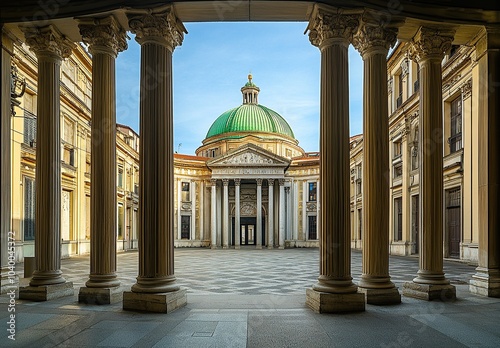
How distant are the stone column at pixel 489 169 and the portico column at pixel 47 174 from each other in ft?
36.9

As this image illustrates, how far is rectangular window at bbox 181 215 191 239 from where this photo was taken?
2518 inches

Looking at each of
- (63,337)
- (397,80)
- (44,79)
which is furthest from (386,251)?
(397,80)

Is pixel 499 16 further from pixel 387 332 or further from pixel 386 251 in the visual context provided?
pixel 387 332

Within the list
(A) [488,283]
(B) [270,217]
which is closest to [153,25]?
(A) [488,283]

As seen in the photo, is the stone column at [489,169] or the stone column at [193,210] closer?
the stone column at [489,169]

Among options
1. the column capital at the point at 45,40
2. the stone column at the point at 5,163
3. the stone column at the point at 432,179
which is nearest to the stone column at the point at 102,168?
the column capital at the point at 45,40

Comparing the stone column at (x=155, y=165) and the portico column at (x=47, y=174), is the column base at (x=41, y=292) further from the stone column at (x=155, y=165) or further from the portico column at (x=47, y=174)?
the stone column at (x=155, y=165)

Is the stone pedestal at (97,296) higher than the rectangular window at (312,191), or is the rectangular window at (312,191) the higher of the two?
the rectangular window at (312,191)

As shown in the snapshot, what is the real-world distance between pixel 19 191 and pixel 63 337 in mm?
17453

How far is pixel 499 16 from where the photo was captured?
1175cm

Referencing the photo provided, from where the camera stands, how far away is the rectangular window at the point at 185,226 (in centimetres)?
6397

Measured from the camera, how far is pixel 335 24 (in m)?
10.4

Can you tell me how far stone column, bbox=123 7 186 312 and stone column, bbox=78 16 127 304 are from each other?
3.27 feet

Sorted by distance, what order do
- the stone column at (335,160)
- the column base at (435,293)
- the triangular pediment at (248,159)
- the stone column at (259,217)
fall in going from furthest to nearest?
the triangular pediment at (248,159) → the stone column at (259,217) → the column base at (435,293) → the stone column at (335,160)
